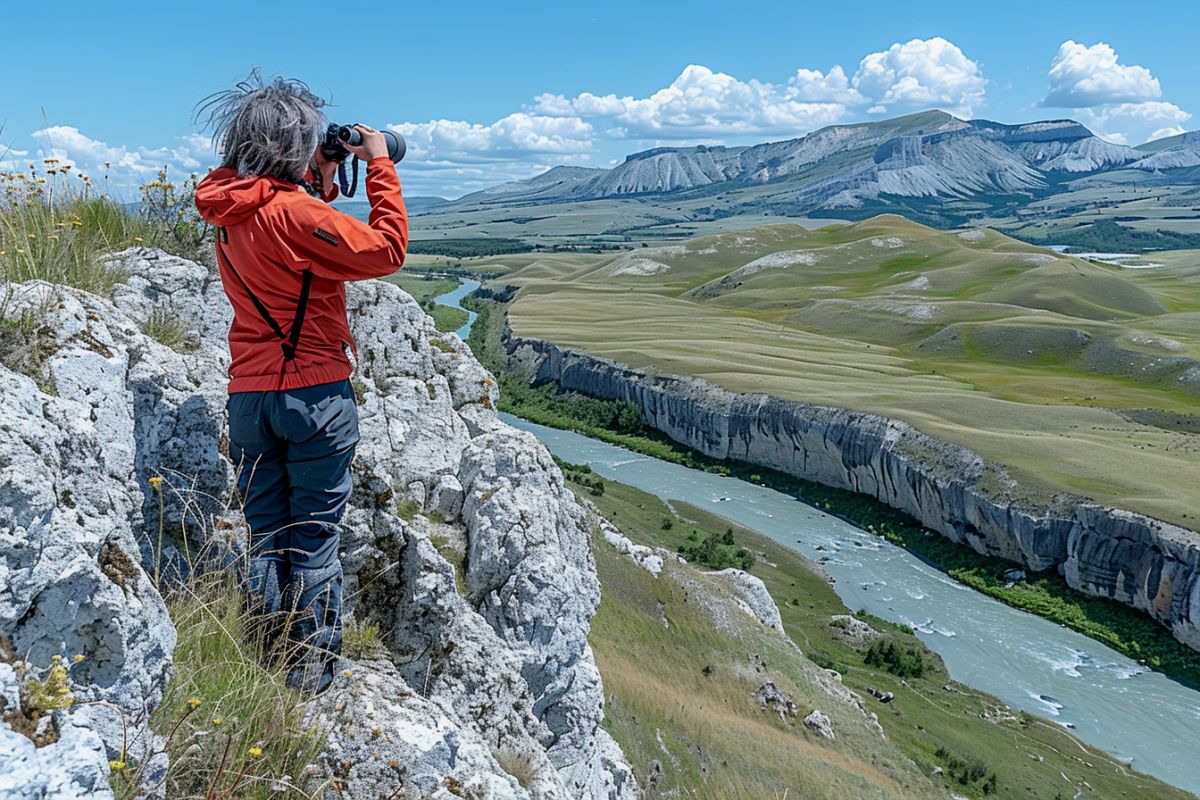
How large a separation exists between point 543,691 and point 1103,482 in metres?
46.3

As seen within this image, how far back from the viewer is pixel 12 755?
2734 mm

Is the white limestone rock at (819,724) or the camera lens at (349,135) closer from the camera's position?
the camera lens at (349,135)

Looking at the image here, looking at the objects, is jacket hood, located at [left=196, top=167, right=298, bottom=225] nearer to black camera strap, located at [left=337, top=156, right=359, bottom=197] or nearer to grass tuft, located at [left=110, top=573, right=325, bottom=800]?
black camera strap, located at [left=337, top=156, right=359, bottom=197]

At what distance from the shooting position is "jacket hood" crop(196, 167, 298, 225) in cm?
485

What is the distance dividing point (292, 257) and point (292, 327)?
1.54ft

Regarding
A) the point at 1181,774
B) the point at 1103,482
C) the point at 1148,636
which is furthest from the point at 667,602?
the point at 1103,482

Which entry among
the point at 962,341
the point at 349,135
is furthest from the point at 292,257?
the point at 962,341

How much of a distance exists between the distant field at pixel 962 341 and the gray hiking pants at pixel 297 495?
46.2 meters

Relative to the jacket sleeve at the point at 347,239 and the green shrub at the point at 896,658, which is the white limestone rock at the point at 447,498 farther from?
the green shrub at the point at 896,658

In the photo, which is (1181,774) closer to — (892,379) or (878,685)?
→ (878,685)

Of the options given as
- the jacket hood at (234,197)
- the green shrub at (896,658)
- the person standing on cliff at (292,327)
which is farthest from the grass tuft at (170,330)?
the green shrub at (896,658)

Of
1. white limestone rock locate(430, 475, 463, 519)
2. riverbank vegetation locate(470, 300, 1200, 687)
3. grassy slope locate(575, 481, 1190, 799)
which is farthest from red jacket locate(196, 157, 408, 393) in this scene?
riverbank vegetation locate(470, 300, 1200, 687)

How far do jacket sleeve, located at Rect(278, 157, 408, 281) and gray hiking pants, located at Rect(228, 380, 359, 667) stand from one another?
815 millimetres

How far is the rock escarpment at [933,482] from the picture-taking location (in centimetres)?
3925
